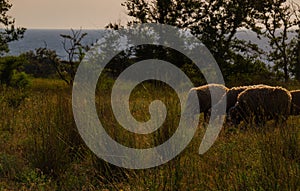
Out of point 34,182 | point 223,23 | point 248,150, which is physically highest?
point 223,23

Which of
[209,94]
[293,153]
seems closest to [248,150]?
[293,153]

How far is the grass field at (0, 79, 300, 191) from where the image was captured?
4151 mm

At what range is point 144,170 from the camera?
4.99 m

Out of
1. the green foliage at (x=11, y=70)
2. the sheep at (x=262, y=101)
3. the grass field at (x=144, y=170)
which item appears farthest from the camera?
the green foliage at (x=11, y=70)

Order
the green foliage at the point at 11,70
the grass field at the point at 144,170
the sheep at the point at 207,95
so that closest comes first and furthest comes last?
the grass field at the point at 144,170, the sheep at the point at 207,95, the green foliage at the point at 11,70

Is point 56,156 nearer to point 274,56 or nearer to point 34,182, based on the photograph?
point 34,182

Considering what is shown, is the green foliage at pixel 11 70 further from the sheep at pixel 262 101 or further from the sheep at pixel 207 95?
the sheep at pixel 262 101

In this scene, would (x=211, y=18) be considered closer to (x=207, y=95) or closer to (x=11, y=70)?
(x=11, y=70)

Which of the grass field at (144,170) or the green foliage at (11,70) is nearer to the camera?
the grass field at (144,170)

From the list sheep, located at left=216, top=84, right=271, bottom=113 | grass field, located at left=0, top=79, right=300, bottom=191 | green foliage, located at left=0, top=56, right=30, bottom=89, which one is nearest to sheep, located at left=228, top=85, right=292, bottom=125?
sheep, located at left=216, top=84, right=271, bottom=113

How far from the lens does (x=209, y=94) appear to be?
9312 mm

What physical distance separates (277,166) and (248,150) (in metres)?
1.55

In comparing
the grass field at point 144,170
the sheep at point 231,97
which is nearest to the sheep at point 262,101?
the sheep at point 231,97

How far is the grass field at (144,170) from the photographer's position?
4.15 m
